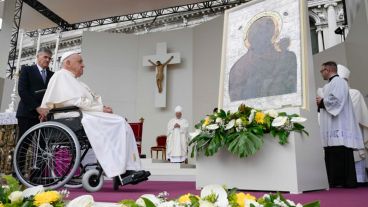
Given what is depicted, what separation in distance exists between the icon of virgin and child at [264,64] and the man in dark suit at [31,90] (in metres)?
1.90

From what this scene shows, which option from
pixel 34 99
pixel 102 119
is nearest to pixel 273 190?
pixel 102 119

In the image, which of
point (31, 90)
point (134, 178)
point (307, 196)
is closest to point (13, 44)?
point (31, 90)

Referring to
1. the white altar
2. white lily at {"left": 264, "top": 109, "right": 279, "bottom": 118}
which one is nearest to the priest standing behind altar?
the white altar

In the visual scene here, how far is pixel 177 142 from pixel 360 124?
184 inches

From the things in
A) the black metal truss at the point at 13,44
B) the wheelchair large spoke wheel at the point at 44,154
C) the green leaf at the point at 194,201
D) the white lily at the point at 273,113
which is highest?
the black metal truss at the point at 13,44

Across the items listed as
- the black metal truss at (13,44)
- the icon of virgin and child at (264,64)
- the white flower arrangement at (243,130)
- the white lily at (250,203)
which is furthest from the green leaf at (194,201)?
the black metal truss at (13,44)

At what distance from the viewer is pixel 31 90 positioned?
11.1 feet

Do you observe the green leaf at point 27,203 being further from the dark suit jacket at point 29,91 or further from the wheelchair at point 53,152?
the dark suit jacket at point 29,91

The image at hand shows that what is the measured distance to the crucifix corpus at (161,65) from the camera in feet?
30.8

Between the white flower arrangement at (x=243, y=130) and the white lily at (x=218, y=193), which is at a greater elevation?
the white flower arrangement at (x=243, y=130)

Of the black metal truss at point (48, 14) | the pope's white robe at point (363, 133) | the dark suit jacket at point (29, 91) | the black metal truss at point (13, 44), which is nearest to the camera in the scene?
the dark suit jacket at point (29, 91)

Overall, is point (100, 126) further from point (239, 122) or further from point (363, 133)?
point (363, 133)

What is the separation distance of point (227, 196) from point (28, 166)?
91.4 inches

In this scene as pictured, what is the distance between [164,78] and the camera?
31.2 feet
